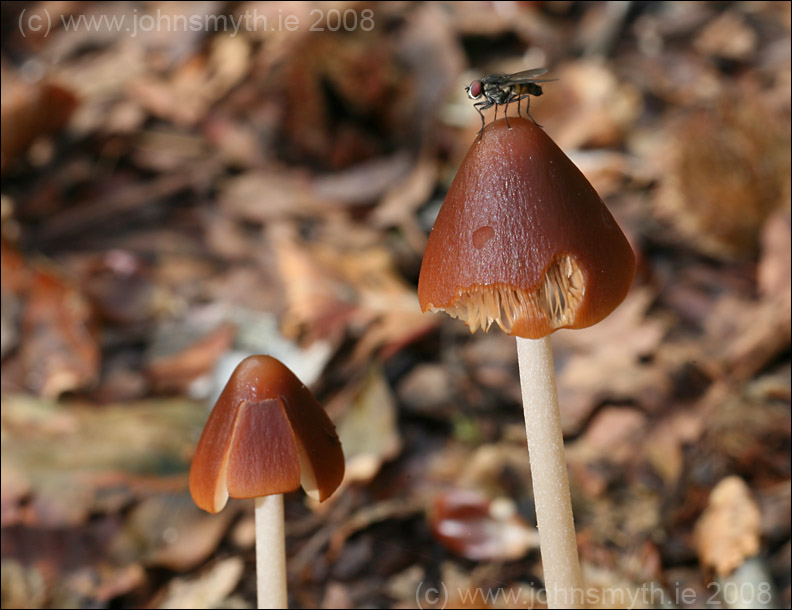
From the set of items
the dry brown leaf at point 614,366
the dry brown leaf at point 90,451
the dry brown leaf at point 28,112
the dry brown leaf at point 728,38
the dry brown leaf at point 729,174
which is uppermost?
the dry brown leaf at point 728,38

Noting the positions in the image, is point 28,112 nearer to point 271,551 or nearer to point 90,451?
point 90,451

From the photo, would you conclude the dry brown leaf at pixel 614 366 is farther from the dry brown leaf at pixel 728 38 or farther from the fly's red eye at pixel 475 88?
the dry brown leaf at pixel 728 38

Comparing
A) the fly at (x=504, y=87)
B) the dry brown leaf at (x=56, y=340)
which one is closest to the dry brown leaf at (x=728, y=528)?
the fly at (x=504, y=87)

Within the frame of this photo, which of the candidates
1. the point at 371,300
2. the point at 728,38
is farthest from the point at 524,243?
the point at 728,38

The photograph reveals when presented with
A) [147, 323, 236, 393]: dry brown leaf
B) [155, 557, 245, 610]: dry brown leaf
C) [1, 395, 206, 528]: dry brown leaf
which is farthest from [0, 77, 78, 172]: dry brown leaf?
[155, 557, 245, 610]: dry brown leaf

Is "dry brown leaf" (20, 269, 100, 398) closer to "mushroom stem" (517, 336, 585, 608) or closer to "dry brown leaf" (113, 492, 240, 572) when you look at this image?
"dry brown leaf" (113, 492, 240, 572)
